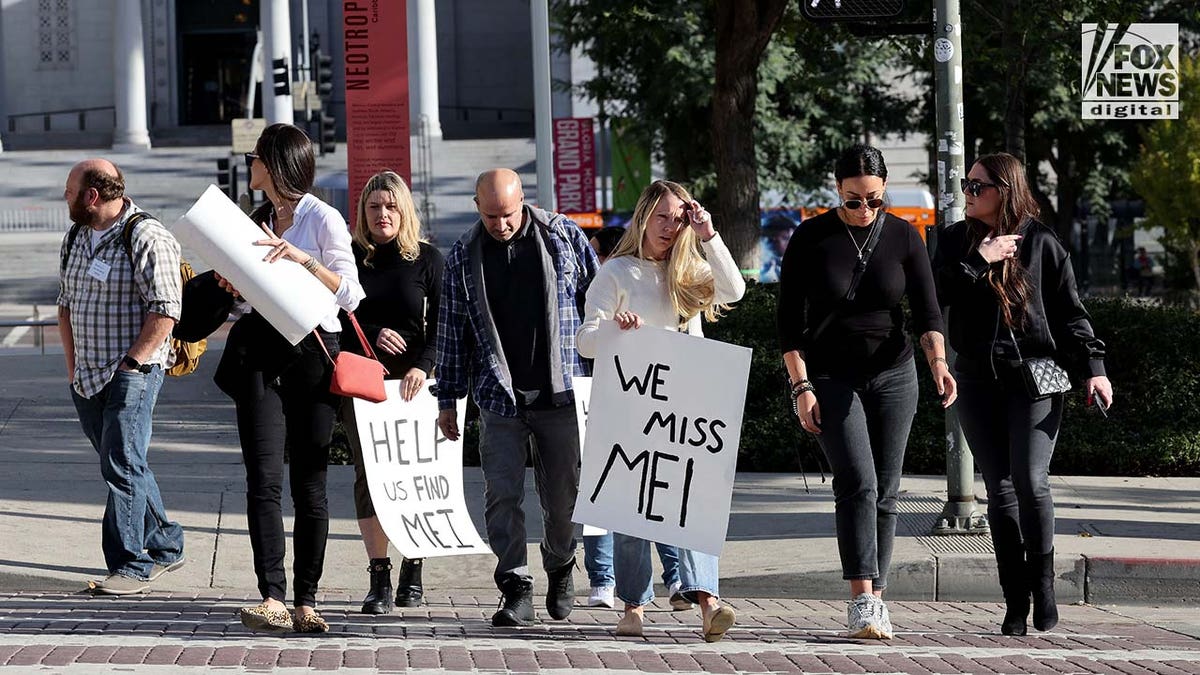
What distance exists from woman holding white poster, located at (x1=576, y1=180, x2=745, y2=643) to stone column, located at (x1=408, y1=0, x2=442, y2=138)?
35.6 m

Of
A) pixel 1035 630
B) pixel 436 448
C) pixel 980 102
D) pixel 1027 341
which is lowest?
pixel 1035 630

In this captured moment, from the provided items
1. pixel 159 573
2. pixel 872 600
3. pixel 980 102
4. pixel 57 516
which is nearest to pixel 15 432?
pixel 57 516

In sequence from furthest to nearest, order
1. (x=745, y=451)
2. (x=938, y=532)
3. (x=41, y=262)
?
1. (x=41, y=262)
2. (x=745, y=451)
3. (x=938, y=532)

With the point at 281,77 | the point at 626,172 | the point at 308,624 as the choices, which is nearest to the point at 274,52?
the point at 281,77

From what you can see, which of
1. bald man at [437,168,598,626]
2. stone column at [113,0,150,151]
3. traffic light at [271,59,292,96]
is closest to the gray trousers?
bald man at [437,168,598,626]

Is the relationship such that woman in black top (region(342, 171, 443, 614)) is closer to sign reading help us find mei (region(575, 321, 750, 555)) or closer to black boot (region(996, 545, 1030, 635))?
sign reading help us find mei (region(575, 321, 750, 555))

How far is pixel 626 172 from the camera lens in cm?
3900

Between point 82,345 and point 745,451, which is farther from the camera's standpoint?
point 745,451

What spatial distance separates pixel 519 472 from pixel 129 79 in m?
49.1

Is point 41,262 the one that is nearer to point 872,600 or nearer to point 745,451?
point 745,451

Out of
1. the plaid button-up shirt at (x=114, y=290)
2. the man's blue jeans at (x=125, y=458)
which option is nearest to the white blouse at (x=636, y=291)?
the plaid button-up shirt at (x=114, y=290)

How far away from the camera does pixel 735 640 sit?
667cm

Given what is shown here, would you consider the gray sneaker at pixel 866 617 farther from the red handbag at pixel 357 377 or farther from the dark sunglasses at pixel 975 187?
the red handbag at pixel 357 377

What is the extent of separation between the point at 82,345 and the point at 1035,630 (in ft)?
14.1
